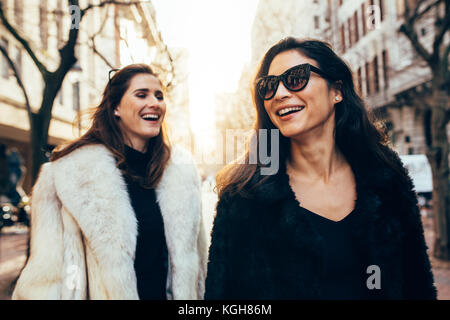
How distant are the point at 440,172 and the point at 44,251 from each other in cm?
685

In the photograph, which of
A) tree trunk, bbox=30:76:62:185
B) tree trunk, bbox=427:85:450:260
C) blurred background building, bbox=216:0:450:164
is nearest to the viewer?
tree trunk, bbox=30:76:62:185

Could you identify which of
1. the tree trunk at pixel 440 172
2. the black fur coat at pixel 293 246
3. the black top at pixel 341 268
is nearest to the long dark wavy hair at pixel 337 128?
the black fur coat at pixel 293 246

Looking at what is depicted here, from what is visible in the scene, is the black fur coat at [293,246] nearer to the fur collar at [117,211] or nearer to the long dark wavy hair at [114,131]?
the fur collar at [117,211]

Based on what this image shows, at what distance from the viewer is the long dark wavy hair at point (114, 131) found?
265 centimetres

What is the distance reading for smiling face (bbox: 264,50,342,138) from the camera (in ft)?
5.69

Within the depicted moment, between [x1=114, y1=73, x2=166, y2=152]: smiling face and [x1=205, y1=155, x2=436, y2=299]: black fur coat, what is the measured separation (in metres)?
1.11

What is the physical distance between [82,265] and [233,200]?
1.15m

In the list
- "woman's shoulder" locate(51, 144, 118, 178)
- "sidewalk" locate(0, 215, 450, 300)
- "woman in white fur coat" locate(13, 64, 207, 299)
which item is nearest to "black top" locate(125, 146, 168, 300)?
"woman in white fur coat" locate(13, 64, 207, 299)

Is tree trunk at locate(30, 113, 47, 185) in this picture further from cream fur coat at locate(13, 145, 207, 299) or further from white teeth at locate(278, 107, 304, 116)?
white teeth at locate(278, 107, 304, 116)

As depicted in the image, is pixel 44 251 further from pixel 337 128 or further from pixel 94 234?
pixel 337 128

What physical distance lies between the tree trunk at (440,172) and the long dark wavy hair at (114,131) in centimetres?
599

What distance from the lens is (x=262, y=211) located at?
172 cm

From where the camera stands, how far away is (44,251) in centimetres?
229

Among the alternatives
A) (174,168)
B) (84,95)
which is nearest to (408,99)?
(84,95)
